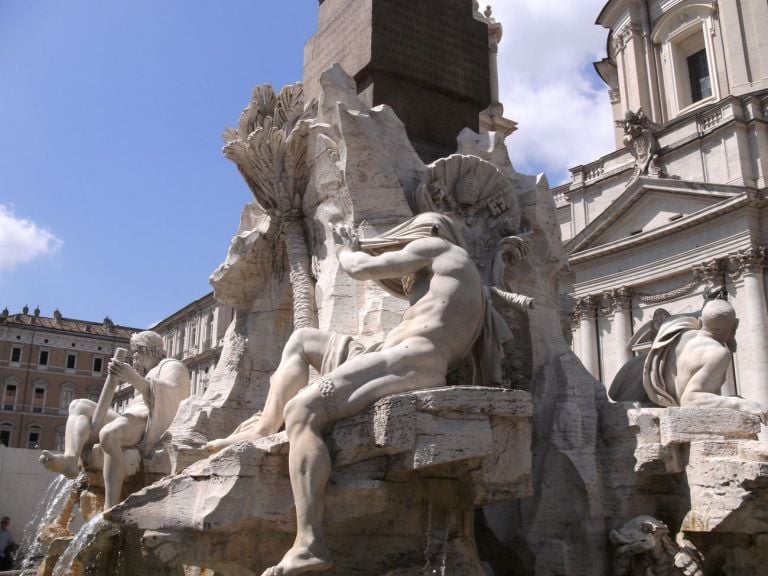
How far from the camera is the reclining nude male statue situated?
449 centimetres

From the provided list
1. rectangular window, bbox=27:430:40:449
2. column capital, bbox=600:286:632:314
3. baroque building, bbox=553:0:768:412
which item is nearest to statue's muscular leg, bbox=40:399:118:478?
baroque building, bbox=553:0:768:412

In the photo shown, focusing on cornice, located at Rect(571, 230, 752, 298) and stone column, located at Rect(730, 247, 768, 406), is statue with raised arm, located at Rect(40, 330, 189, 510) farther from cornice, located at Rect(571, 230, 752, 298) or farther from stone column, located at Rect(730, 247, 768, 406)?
cornice, located at Rect(571, 230, 752, 298)

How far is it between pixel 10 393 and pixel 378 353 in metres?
56.2

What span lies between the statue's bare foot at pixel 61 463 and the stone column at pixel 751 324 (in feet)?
70.8

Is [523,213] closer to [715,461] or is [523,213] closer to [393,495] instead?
[715,461]

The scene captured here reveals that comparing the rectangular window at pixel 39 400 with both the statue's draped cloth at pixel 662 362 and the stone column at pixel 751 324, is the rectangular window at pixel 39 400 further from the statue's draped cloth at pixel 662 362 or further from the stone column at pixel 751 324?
the statue's draped cloth at pixel 662 362

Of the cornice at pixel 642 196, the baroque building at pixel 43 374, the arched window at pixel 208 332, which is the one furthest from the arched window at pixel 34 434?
the cornice at pixel 642 196

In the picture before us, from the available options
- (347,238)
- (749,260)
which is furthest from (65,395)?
(347,238)

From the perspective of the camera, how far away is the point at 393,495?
4.95m

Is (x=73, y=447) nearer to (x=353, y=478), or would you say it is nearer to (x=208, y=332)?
(x=353, y=478)

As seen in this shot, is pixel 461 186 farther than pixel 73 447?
Answer: No

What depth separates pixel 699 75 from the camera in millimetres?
35594

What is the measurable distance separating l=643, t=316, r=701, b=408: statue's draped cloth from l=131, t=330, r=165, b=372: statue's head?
4858 millimetres

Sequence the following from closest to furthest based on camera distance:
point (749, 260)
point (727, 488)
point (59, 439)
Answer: point (727, 488), point (749, 260), point (59, 439)
